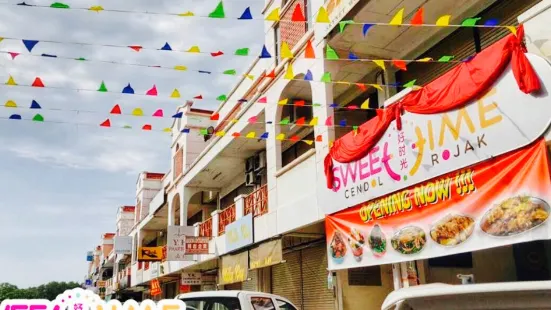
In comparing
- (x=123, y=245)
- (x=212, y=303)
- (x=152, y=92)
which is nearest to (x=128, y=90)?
(x=152, y=92)

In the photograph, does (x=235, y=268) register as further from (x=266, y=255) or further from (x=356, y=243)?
(x=356, y=243)

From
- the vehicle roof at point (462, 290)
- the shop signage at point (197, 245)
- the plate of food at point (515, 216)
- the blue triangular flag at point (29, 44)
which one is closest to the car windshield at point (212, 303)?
the plate of food at point (515, 216)

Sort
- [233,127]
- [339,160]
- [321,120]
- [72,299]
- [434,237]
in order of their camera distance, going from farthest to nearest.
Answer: [233,127] → [321,120] → [339,160] → [72,299] → [434,237]

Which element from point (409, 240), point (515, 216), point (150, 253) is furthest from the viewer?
point (150, 253)

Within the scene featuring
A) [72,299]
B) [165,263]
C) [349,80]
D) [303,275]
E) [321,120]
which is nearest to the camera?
[72,299]

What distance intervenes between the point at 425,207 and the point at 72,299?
6510mm

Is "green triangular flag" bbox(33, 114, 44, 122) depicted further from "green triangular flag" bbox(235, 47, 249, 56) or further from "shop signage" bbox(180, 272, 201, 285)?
"shop signage" bbox(180, 272, 201, 285)

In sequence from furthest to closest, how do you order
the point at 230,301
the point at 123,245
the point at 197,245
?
1. the point at 123,245
2. the point at 197,245
3. the point at 230,301

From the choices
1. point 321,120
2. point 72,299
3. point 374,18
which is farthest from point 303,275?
point 374,18

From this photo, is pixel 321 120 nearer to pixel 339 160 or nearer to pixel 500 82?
pixel 339 160

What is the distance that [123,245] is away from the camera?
37.6 m

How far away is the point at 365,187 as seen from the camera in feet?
30.7

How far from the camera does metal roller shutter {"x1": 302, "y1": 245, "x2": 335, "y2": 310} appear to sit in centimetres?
1273
